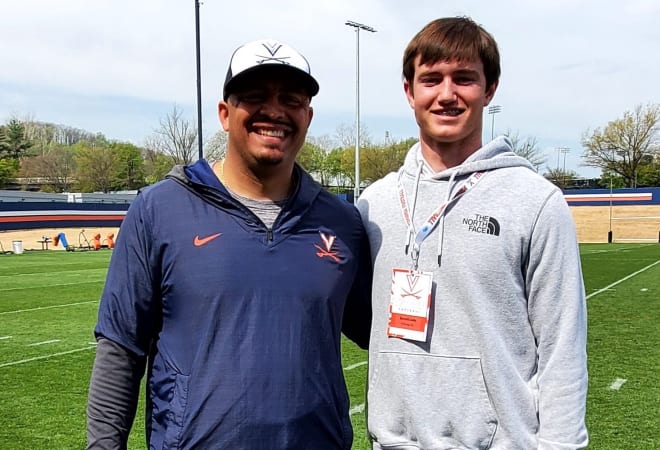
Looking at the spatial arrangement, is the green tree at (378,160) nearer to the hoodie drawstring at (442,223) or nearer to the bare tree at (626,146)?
the bare tree at (626,146)

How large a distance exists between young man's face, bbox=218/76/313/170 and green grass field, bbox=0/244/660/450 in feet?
12.0

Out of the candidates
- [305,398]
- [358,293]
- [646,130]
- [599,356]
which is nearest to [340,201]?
[358,293]

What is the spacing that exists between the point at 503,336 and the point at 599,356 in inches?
293

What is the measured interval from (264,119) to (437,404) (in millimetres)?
1058

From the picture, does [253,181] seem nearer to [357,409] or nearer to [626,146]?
[357,409]

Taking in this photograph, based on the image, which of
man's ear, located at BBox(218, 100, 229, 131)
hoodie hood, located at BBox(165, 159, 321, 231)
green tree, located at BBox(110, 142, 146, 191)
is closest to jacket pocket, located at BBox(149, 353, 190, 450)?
hoodie hood, located at BBox(165, 159, 321, 231)

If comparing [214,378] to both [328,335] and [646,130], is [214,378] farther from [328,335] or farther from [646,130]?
[646,130]

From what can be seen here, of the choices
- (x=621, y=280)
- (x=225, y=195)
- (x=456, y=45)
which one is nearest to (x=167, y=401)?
(x=225, y=195)

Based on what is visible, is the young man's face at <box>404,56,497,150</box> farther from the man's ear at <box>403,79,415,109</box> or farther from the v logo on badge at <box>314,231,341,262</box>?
the v logo on badge at <box>314,231,341,262</box>

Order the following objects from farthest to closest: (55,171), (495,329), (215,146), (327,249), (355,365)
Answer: (55,171)
(215,146)
(355,365)
(327,249)
(495,329)

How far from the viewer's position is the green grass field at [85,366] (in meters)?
5.63

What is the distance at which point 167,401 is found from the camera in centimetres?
204

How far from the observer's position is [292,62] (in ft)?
6.98

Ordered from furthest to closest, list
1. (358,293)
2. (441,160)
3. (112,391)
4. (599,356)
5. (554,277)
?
(599,356) → (358,293) → (441,160) → (112,391) → (554,277)
